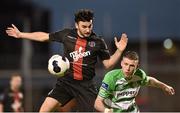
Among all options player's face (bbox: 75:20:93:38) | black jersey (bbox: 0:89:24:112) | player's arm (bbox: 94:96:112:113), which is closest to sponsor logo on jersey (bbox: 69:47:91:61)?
player's face (bbox: 75:20:93:38)

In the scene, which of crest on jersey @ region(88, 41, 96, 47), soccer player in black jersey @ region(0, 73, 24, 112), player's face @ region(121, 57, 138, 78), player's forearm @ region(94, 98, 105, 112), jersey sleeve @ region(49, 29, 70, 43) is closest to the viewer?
player's face @ region(121, 57, 138, 78)

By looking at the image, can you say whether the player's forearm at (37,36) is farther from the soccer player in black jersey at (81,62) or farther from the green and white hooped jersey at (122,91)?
the green and white hooped jersey at (122,91)

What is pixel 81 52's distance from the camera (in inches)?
305

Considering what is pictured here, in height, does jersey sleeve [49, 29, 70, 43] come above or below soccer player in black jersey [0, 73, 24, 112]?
above

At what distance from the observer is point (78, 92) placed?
25.2 ft

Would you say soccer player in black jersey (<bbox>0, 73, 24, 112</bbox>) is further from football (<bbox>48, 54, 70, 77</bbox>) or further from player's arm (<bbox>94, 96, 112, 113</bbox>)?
player's arm (<bbox>94, 96, 112, 113</bbox>)

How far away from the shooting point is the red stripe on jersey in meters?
7.69

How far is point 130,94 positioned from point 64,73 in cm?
87

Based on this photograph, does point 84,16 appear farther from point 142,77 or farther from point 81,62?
point 142,77

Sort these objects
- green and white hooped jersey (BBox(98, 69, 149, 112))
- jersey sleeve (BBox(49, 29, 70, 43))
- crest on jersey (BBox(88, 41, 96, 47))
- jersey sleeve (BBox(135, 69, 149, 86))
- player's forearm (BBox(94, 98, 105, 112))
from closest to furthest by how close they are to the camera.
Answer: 1. player's forearm (BBox(94, 98, 105, 112))
2. green and white hooped jersey (BBox(98, 69, 149, 112))
3. jersey sleeve (BBox(135, 69, 149, 86))
4. crest on jersey (BBox(88, 41, 96, 47))
5. jersey sleeve (BBox(49, 29, 70, 43))

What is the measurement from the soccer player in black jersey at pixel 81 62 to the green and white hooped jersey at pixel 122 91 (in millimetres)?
216

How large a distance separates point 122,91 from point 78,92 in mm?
554

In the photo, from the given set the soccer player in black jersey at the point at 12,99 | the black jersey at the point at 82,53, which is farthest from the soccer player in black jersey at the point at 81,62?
the soccer player in black jersey at the point at 12,99

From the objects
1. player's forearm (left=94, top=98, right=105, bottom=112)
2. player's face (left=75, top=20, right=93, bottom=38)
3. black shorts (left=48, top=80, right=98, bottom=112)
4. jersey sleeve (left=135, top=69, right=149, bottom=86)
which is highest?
player's face (left=75, top=20, right=93, bottom=38)
